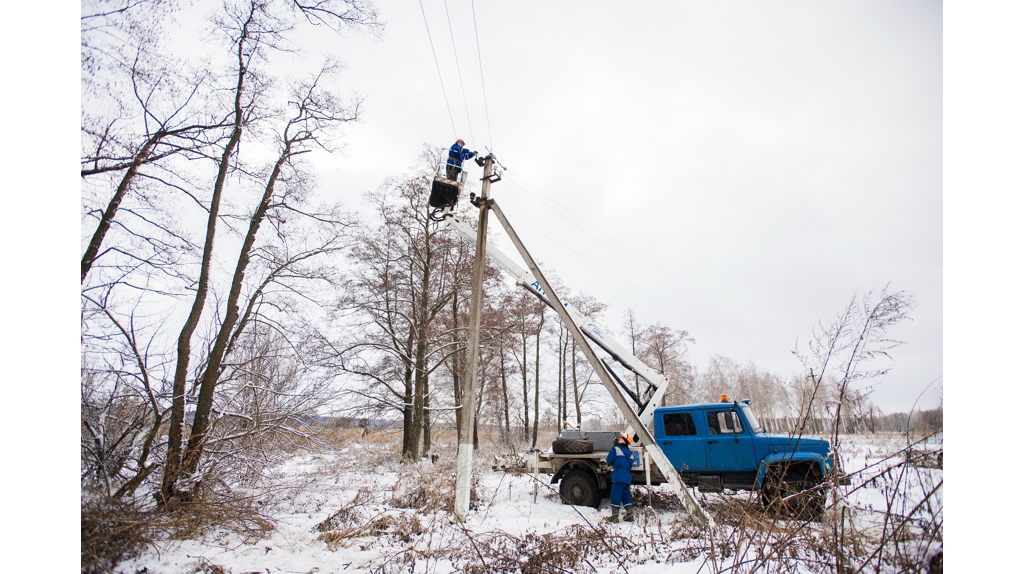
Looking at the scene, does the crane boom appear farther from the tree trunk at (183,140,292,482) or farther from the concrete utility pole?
the tree trunk at (183,140,292,482)

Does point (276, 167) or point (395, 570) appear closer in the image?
point (395, 570)

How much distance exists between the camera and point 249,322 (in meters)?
6.78

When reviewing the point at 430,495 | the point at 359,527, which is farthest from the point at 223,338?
the point at 430,495

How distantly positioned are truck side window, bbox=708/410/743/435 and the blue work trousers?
2.04 m

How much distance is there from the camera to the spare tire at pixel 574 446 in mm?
8695

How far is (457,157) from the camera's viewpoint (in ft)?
27.4

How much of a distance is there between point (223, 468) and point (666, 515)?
7.09m

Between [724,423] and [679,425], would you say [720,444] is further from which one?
[679,425]

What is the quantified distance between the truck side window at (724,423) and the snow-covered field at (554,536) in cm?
134

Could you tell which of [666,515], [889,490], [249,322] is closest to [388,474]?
[249,322]

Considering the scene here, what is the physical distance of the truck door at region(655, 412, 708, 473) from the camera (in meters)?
7.70
